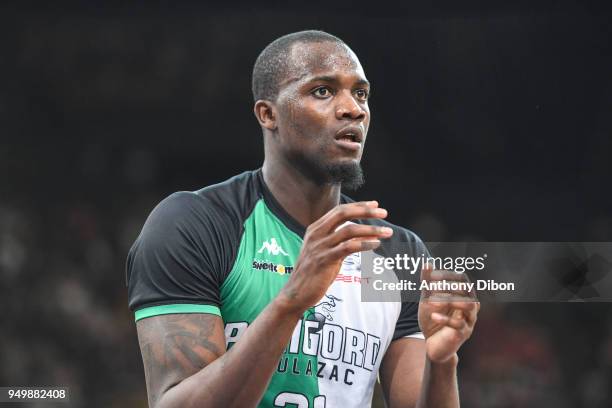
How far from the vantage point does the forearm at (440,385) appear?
8.59 ft

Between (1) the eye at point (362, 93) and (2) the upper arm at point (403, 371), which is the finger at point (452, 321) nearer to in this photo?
(2) the upper arm at point (403, 371)

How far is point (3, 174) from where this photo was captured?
6.26m

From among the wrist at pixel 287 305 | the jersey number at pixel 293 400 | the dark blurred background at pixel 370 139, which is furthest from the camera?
the dark blurred background at pixel 370 139

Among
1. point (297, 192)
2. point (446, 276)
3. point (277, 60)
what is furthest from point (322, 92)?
point (446, 276)

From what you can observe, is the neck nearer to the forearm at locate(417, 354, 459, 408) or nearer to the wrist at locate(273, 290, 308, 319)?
the forearm at locate(417, 354, 459, 408)

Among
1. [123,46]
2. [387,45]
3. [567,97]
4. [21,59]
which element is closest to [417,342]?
[387,45]

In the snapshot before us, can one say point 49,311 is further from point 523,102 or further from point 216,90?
point 523,102

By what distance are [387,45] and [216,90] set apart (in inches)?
51.9

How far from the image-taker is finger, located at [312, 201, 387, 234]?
6.77 ft

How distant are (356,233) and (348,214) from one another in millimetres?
51

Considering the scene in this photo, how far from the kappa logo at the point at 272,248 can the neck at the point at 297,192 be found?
0.16 m

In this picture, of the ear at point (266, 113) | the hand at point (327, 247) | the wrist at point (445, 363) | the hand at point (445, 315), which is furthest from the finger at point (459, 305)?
the ear at point (266, 113)

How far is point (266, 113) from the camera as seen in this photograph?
3.04 meters

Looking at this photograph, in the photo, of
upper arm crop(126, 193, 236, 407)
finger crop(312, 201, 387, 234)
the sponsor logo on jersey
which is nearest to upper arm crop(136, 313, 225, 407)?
upper arm crop(126, 193, 236, 407)
